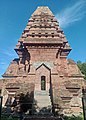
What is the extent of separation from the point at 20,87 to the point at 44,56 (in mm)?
4385

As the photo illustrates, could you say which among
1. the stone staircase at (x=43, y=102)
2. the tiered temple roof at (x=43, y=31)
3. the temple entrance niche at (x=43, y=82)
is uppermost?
the tiered temple roof at (x=43, y=31)

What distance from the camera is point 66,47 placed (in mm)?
23797

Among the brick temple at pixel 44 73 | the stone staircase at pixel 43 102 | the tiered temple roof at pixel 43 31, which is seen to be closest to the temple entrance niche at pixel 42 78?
the brick temple at pixel 44 73

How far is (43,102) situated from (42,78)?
3108 mm

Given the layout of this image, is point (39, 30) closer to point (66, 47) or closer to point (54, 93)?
point (66, 47)

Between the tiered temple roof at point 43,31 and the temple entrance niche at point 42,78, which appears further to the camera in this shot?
the tiered temple roof at point 43,31

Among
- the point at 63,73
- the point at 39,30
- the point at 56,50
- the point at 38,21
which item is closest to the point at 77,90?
the point at 63,73

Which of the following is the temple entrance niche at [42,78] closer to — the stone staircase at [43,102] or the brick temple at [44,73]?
the brick temple at [44,73]

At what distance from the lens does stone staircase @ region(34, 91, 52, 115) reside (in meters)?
17.1

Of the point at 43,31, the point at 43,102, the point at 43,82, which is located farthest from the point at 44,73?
the point at 43,31

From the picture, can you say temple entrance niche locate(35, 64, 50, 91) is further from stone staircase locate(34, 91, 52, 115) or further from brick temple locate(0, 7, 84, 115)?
stone staircase locate(34, 91, 52, 115)

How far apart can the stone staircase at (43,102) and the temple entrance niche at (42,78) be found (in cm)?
62

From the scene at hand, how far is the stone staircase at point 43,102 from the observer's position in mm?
17103

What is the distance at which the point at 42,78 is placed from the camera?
68.2 feet
